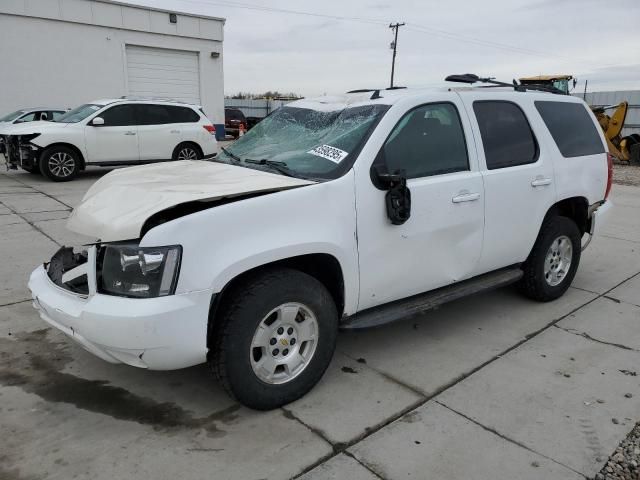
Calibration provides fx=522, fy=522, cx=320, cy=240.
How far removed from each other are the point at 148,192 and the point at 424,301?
194cm

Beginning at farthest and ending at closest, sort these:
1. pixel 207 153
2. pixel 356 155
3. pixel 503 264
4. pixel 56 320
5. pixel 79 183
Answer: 1. pixel 207 153
2. pixel 79 183
3. pixel 503 264
4. pixel 356 155
5. pixel 56 320

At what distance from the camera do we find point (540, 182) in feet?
14.0

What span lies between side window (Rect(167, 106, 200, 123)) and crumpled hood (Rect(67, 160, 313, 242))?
9307 millimetres

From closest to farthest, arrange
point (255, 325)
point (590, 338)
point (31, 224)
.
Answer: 1. point (255, 325)
2. point (590, 338)
3. point (31, 224)

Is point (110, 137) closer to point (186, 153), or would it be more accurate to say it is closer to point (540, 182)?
point (186, 153)

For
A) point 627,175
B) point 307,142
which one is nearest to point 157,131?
point 307,142

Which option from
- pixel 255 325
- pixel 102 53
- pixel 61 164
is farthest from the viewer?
pixel 102 53

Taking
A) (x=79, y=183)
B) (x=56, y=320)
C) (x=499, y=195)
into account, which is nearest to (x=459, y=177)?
(x=499, y=195)

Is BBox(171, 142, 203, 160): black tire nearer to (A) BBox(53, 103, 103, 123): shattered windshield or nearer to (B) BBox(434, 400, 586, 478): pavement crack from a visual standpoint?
(A) BBox(53, 103, 103, 123): shattered windshield

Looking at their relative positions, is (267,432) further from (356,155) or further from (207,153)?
(207,153)

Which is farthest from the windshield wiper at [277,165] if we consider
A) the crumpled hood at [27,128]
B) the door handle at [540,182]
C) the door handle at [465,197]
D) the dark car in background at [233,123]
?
the dark car in background at [233,123]

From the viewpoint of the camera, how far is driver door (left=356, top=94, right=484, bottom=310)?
→ 3.23 metres

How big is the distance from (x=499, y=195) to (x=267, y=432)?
2.40 metres

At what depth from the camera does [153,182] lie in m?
3.26
